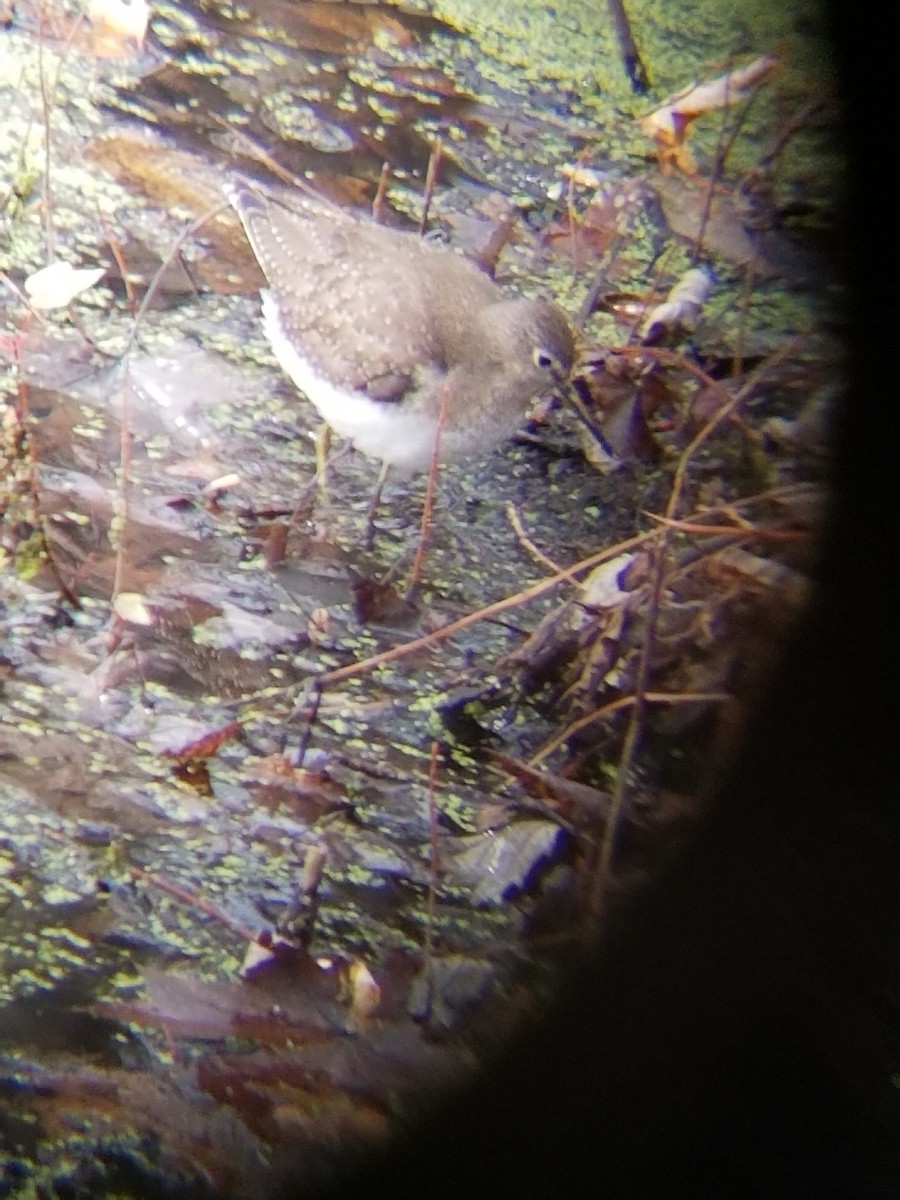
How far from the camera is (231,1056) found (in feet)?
1.62

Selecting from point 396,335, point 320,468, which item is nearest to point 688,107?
point 396,335

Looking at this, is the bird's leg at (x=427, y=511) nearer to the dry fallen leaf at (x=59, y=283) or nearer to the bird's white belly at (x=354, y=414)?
the bird's white belly at (x=354, y=414)

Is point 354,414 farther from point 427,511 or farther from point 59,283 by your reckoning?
point 59,283

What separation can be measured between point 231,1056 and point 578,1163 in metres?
0.22

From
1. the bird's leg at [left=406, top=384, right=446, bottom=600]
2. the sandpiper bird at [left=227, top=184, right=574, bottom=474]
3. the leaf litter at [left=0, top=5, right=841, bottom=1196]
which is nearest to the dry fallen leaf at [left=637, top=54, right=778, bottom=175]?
the leaf litter at [left=0, top=5, right=841, bottom=1196]

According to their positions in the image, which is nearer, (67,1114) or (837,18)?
(67,1114)

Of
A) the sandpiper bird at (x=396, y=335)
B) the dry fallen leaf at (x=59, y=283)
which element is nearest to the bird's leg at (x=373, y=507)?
the sandpiper bird at (x=396, y=335)

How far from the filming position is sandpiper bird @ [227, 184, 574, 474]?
0.59 metres

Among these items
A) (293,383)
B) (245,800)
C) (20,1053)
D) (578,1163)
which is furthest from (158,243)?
(578,1163)

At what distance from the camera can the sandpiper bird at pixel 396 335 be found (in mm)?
593

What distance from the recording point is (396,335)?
0.66m

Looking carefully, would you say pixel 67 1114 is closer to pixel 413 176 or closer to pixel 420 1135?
pixel 420 1135

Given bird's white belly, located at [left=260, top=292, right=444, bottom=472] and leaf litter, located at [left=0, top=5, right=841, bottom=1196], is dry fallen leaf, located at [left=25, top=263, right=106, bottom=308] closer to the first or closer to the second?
leaf litter, located at [left=0, top=5, right=841, bottom=1196]

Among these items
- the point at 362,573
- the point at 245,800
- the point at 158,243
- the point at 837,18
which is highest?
the point at 837,18
